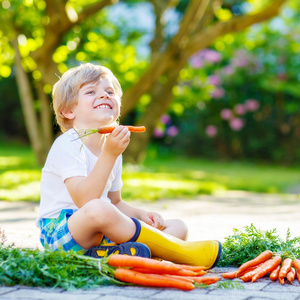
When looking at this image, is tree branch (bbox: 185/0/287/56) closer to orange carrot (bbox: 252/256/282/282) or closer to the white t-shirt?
the white t-shirt

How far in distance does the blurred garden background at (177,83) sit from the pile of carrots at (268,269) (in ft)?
8.78

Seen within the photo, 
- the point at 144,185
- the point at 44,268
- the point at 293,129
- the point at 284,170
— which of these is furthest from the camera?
the point at 293,129

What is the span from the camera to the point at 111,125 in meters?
3.13

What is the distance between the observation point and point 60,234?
2930mm

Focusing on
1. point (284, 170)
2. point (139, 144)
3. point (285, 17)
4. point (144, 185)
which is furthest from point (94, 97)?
point (285, 17)

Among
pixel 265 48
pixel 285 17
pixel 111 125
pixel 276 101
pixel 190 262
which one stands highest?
pixel 285 17

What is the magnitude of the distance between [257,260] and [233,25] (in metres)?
6.90

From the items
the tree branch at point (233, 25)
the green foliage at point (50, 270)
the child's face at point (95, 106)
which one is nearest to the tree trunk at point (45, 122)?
the tree branch at point (233, 25)

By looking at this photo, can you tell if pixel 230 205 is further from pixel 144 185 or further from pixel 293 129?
pixel 293 129

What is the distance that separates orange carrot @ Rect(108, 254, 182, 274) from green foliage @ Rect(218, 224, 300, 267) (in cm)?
63

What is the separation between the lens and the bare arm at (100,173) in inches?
116

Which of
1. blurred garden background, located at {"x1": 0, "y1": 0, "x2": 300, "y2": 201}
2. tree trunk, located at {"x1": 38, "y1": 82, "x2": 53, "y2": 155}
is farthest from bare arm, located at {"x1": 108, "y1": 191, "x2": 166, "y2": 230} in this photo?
tree trunk, located at {"x1": 38, "y1": 82, "x2": 53, "y2": 155}

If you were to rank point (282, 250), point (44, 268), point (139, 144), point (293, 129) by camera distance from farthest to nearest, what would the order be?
1. point (293, 129)
2. point (139, 144)
3. point (282, 250)
4. point (44, 268)

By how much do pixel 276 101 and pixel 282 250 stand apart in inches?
581
